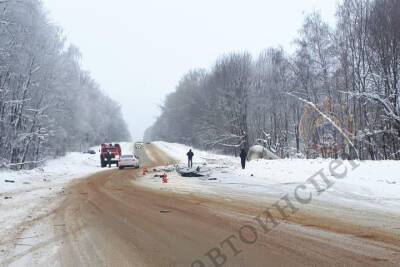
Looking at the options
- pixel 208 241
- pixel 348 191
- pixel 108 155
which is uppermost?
pixel 108 155

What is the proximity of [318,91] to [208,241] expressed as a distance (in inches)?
1614

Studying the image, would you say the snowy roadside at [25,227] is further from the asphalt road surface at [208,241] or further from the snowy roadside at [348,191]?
the snowy roadside at [348,191]

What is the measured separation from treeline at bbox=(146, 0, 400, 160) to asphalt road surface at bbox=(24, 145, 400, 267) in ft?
60.7

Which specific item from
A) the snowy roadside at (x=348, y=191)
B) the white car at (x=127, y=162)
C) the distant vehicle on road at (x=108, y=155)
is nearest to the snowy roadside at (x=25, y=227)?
the snowy roadside at (x=348, y=191)

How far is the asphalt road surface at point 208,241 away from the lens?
19.7 feet

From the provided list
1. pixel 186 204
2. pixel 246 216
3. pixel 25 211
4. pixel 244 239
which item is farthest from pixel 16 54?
pixel 244 239

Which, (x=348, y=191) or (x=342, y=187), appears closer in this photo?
(x=348, y=191)

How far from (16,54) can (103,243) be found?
2571 centimetres

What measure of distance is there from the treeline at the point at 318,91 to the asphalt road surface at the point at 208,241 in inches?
728

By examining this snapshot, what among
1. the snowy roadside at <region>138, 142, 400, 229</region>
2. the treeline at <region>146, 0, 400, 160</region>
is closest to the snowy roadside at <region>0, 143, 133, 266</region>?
the snowy roadside at <region>138, 142, 400, 229</region>

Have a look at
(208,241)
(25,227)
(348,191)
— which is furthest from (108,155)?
(208,241)

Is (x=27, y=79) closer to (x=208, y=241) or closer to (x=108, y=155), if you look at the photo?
(x=108, y=155)

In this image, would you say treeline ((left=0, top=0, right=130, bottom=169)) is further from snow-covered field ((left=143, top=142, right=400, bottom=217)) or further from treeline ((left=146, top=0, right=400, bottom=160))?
treeline ((left=146, top=0, right=400, bottom=160))

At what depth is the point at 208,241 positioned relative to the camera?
7336mm
